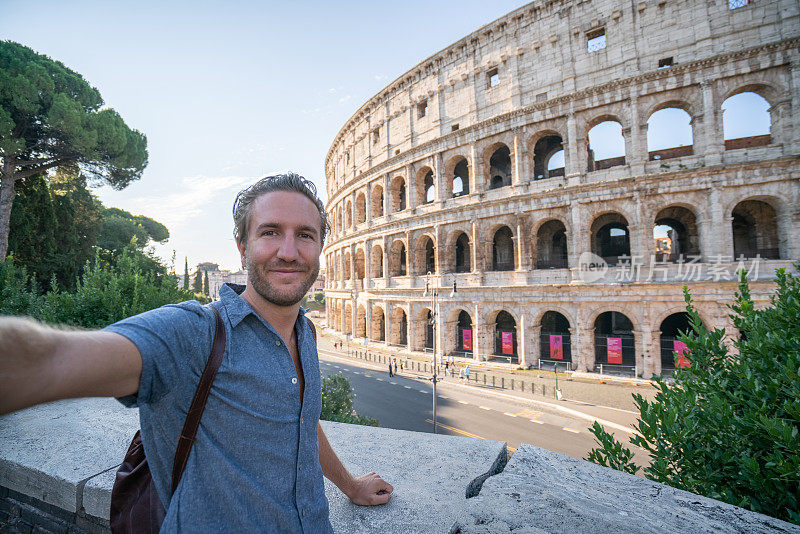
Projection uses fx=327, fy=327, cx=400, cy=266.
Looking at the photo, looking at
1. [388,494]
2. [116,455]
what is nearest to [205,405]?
[388,494]

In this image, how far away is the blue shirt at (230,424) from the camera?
97 centimetres

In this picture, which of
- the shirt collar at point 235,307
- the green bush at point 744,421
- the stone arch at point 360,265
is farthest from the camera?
the stone arch at point 360,265

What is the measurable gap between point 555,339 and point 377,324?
1247cm

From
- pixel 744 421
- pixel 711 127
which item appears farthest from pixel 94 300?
pixel 711 127

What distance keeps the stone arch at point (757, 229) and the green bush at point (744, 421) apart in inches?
690

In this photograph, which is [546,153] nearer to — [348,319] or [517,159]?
[517,159]

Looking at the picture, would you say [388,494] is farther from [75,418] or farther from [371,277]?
[371,277]

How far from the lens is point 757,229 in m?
15.5

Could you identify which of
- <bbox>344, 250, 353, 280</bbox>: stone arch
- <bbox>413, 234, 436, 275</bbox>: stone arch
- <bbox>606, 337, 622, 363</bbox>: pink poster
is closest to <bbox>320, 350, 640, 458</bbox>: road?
<bbox>606, 337, 622, 363</bbox>: pink poster

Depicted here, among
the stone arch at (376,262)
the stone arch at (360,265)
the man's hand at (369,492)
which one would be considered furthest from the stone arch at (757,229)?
the stone arch at (360,265)

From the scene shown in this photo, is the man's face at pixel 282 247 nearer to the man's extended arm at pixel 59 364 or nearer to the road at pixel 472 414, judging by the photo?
the man's extended arm at pixel 59 364

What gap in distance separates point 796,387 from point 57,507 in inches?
194

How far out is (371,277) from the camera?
79.9 feet

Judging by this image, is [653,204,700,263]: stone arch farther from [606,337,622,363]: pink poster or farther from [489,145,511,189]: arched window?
[489,145,511,189]: arched window
